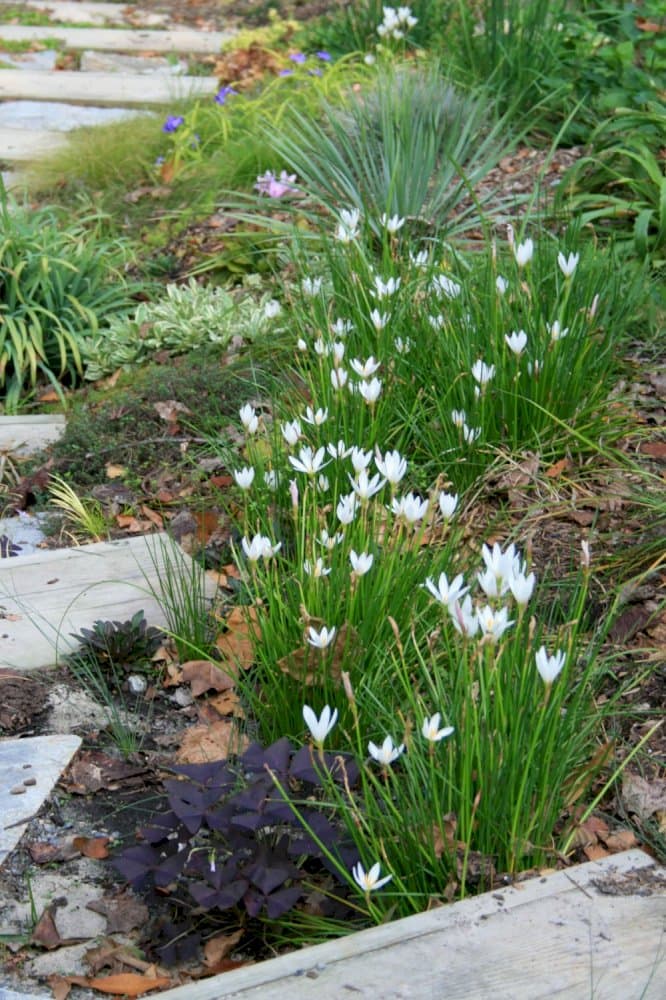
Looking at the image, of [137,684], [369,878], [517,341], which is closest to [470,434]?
[517,341]

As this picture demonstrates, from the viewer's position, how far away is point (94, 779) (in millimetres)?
2855

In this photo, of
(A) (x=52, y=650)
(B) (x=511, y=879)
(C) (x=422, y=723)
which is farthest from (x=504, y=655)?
(A) (x=52, y=650)

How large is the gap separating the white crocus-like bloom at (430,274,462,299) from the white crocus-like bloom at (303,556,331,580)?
143cm

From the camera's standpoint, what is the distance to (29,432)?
5.22 m

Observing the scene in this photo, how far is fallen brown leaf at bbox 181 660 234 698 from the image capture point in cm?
320

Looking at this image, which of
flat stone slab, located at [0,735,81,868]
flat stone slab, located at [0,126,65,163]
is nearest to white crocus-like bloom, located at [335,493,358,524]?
flat stone slab, located at [0,735,81,868]

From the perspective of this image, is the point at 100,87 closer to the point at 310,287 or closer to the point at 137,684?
the point at 310,287

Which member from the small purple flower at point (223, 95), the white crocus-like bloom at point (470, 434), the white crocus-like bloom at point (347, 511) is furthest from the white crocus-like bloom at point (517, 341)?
the small purple flower at point (223, 95)

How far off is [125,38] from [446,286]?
8193 millimetres

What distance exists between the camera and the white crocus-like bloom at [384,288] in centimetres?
375

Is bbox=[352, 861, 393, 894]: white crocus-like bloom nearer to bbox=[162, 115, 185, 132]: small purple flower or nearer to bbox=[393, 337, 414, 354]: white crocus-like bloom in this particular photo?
bbox=[393, 337, 414, 354]: white crocus-like bloom

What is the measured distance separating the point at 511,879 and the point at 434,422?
6.02ft

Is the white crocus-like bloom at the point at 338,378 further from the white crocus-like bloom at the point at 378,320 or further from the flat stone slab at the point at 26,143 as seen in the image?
the flat stone slab at the point at 26,143

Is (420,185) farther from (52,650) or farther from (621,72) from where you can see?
(52,650)
